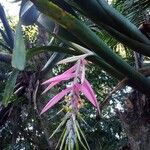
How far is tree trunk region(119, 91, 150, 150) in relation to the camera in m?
2.15

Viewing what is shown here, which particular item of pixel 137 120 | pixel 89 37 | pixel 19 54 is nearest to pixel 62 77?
pixel 19 54

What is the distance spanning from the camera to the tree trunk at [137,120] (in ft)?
7.05

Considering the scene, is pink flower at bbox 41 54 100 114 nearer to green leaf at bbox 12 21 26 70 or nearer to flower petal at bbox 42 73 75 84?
flower petal at bbox 42 73 75 84

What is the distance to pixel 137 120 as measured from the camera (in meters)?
2.20

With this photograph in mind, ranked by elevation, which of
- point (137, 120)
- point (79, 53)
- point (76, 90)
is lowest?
point (137, 120)

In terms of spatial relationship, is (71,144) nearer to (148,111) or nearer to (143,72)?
(143,72)

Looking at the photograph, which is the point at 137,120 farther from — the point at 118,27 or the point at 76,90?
the point at 76,90

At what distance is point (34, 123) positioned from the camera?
3947 mm

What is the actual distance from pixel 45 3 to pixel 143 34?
0.57 meters

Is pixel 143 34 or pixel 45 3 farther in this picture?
pixel 143 34

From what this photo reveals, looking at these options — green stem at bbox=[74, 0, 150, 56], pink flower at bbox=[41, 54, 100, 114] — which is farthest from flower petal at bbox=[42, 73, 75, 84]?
green stem at bbox=[74, 0, 150, 56]

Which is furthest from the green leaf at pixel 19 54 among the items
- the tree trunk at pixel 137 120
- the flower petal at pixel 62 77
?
the tree trunk at pixel 137 120

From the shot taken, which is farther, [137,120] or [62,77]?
[137,120]

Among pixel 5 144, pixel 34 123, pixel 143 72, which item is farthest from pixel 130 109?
pixel 5 144
